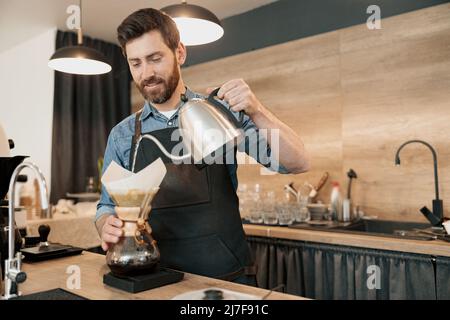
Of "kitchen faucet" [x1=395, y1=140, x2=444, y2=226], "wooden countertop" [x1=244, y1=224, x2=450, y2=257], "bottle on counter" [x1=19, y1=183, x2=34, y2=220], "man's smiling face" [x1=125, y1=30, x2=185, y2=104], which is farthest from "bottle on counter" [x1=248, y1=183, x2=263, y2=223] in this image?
"bottle on counter" [x1=19, y1=183, x2=34, y2=220]

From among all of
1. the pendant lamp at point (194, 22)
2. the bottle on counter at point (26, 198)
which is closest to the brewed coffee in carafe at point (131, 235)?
the pendant lamp at point (194, 22)

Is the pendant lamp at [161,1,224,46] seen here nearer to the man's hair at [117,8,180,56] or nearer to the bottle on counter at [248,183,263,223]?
the man's hair at [117,8,180,56]

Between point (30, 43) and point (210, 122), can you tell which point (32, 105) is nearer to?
point (30, 43)

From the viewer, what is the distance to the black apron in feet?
4.87

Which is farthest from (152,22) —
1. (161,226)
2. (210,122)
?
(161,226)

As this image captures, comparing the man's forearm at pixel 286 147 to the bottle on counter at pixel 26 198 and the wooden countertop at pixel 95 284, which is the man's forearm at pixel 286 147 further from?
the bottle on counter at pixel 26 198

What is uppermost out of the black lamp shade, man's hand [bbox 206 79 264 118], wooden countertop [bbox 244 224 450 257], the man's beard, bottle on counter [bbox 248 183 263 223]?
the black lamp shade

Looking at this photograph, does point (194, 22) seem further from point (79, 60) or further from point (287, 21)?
point (287, 21)

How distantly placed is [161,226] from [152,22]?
2.45ft

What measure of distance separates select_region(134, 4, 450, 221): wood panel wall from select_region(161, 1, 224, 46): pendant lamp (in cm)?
116

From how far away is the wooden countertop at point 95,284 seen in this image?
102 cm

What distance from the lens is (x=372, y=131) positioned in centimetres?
272

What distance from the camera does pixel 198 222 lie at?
1.51m

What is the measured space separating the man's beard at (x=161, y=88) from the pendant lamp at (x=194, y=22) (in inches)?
15.9
